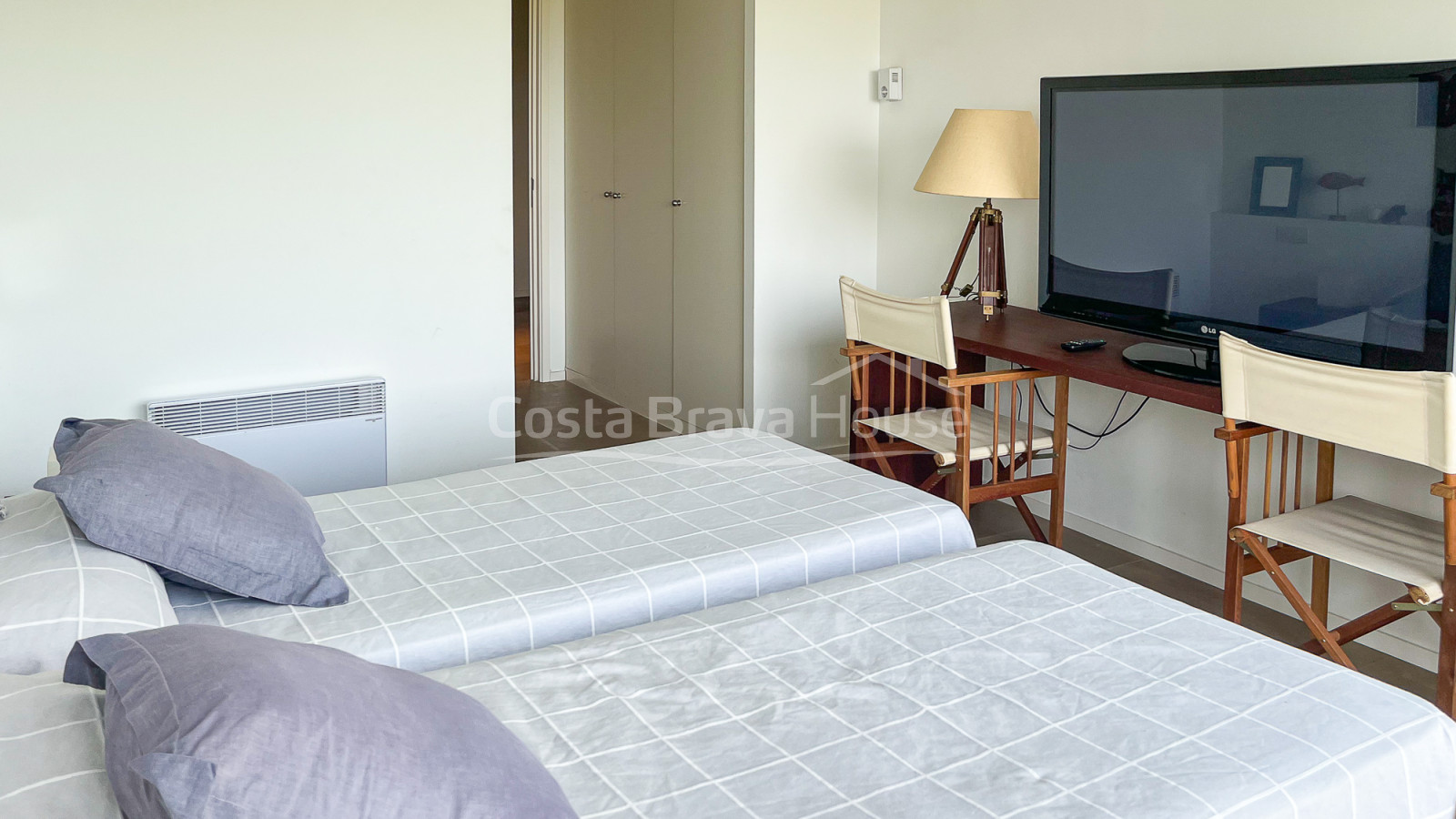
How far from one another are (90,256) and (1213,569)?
3217mm

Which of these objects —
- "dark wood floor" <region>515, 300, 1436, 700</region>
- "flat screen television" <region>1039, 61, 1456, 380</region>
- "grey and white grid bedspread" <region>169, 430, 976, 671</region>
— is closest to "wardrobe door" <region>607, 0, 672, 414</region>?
"dark wood floor" <region>515, 300, 1436, 700</region>

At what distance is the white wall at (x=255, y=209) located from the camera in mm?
3123

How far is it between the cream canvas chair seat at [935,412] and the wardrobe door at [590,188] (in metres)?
2.03

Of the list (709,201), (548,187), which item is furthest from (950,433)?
(548,187)

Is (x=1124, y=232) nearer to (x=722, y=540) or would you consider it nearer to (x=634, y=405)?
(x=722, y=540)

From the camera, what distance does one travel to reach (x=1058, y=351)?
3.17 metres

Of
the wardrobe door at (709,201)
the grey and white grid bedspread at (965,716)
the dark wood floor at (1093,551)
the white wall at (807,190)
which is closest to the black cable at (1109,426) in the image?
the dark wood floor at (1093,551)

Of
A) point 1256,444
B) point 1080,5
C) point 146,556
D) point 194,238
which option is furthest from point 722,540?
point 1080,5

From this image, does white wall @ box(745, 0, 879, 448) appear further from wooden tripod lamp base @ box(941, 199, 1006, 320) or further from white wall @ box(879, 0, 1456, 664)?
wooden tripod lamp base @ box(941, 199, 1006, 320)

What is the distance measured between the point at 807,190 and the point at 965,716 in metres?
3.08

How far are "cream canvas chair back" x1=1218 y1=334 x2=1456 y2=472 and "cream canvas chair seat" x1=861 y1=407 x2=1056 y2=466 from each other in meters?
0.78

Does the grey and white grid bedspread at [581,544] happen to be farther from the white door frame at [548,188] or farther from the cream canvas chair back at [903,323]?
the white door frame at [548,188]

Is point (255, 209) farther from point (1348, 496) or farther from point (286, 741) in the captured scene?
point (1348, 496)

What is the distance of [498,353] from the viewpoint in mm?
3854
